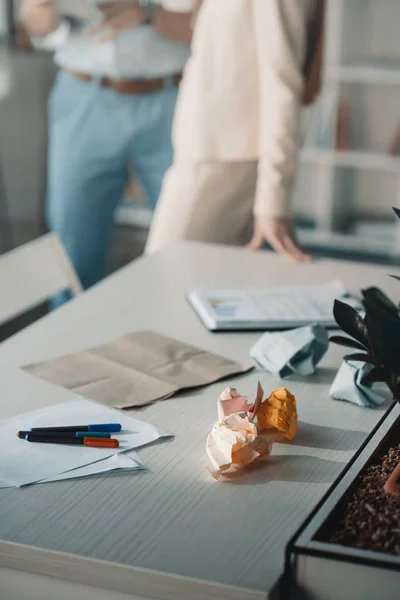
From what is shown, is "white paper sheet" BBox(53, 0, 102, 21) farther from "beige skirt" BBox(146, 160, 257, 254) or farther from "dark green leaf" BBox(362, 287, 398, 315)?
"dark green leaf" BBox(362, 287, 398, 315)

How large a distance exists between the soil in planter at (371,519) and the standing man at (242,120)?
1.08 meters

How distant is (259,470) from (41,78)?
3964mm

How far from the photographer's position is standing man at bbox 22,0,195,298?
8.95ft

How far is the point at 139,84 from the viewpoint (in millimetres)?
2730

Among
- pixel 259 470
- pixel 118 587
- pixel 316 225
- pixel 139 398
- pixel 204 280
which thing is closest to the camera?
pixel 118 587

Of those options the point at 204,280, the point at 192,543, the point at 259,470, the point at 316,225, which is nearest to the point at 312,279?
the point at 204,280

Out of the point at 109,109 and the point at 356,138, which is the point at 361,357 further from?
the point at 356,138

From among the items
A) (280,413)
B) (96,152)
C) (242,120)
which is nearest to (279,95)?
(242,120)

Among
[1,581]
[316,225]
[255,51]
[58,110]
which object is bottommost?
[316,225]

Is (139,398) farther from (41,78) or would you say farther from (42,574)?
(41,78)

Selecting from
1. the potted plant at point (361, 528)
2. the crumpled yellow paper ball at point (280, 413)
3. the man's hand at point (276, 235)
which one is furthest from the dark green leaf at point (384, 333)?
the man's hand at point (276, 235)

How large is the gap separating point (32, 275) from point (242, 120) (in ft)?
2.23

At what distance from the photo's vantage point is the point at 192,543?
1.00 m

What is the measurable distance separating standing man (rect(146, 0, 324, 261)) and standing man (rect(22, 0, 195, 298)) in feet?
1.17
